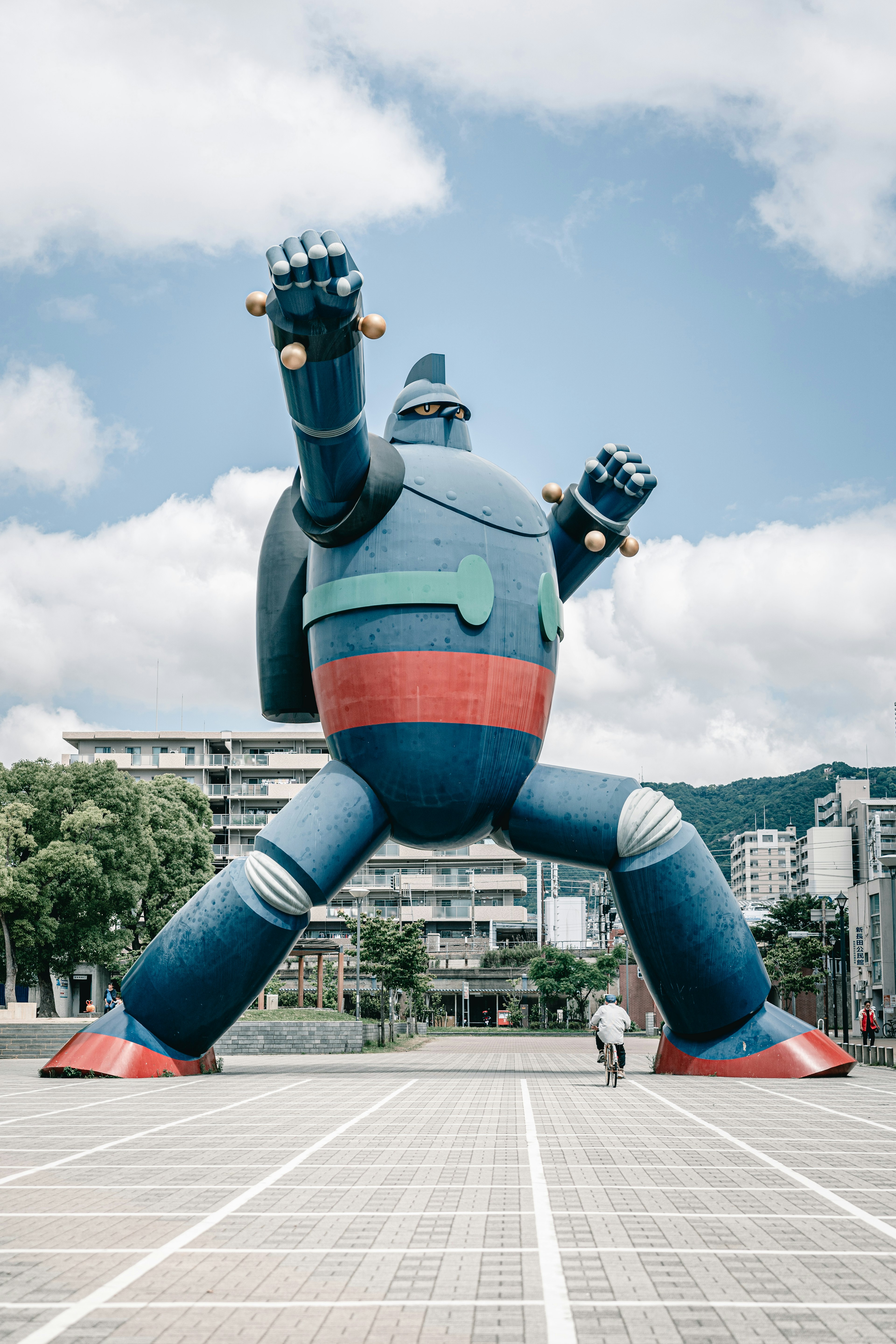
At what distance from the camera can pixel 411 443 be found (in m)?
17.6

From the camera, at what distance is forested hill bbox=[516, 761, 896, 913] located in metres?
175

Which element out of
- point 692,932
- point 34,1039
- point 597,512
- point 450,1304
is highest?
point 597,512

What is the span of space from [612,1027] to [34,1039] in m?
16.9

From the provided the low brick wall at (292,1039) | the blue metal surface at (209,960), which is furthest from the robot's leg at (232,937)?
the low brick wall at (292,1039)

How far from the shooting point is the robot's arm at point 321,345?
12797 millimetres

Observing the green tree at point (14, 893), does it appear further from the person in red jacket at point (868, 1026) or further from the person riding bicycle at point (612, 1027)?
the person in red jacket at point (868, 1026)

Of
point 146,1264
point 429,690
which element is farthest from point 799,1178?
point 429,690

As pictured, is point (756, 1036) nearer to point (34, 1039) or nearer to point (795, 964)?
point (34, 1039)

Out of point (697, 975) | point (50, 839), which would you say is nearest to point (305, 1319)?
point (697, 975)

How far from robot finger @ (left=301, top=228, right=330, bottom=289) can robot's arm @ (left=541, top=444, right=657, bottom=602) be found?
552 centimetres

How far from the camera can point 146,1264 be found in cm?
578

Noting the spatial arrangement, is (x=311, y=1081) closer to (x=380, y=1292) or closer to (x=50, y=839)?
(x=380, y=1292)

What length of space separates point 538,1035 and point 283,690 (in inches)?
1389

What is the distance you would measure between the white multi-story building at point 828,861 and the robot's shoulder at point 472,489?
4024 inches
